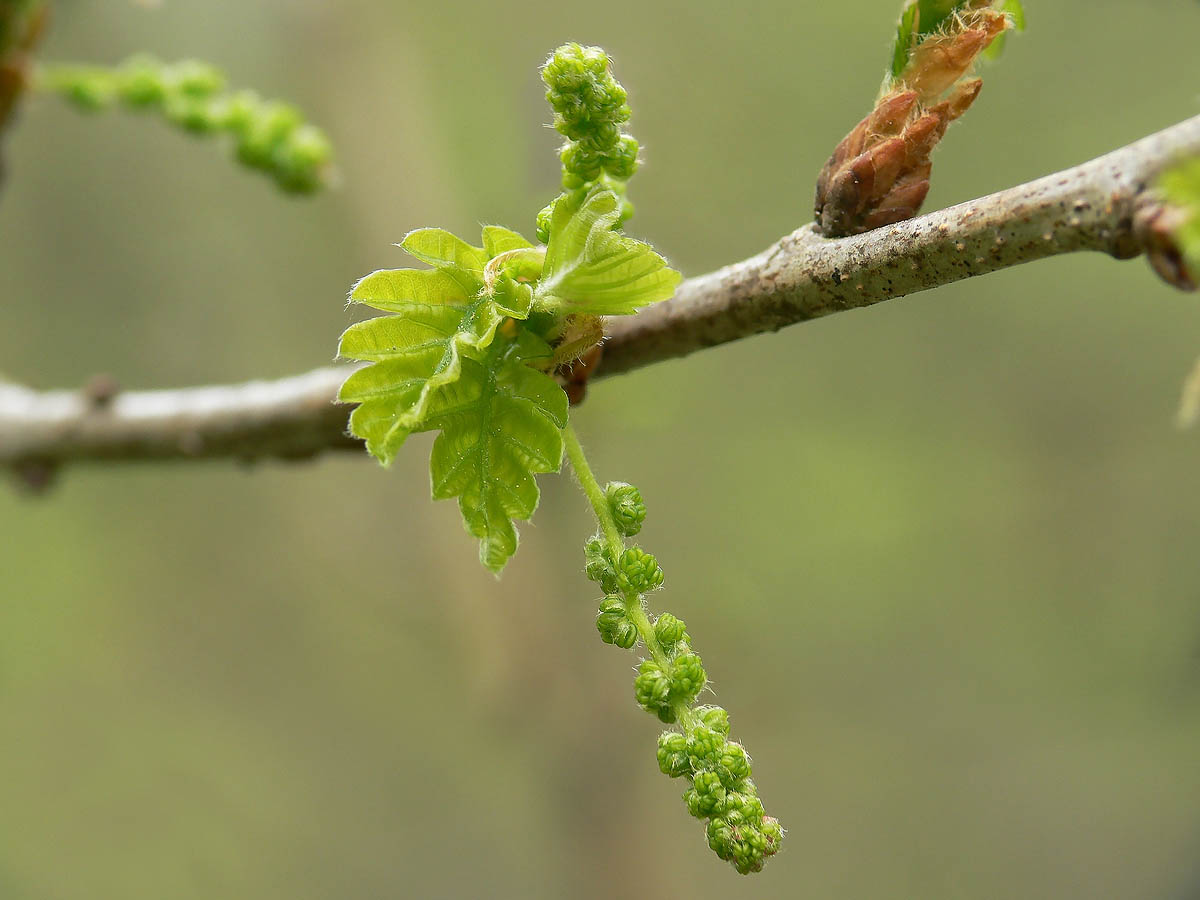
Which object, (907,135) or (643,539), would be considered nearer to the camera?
(907,135)

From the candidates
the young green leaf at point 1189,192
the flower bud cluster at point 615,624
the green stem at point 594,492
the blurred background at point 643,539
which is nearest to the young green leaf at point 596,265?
the green stem at point 594,492

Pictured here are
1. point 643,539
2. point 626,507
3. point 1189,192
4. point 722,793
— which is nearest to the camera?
point 1189,192

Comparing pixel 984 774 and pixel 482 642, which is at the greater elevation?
pixel 482 642

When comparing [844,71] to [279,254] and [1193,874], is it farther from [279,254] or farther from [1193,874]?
[1193,874]

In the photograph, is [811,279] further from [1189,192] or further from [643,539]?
[643,539]

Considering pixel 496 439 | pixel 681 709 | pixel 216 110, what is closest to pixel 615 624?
pixel 681 709

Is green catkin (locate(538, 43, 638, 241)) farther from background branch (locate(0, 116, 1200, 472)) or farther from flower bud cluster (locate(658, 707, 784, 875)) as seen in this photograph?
flower bud cluster (locate(658, 707, 784, 875))

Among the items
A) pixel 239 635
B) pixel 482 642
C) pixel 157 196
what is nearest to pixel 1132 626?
pixel 482 642
